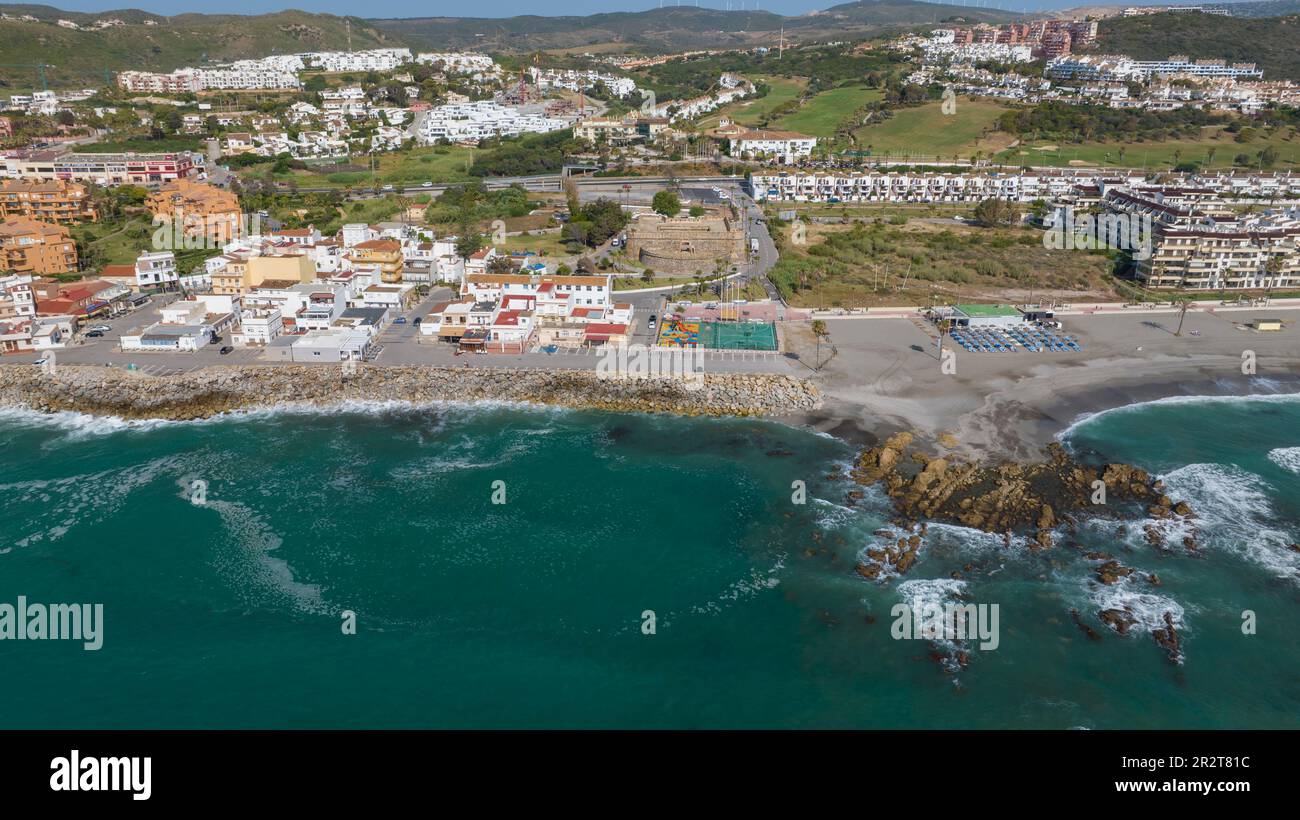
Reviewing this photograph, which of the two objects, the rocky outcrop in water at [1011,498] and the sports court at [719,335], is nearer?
the rocky outcrop in water at [1011,498]

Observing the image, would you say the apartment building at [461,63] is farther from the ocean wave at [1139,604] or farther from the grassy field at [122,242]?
the ocean wave at [1139,604]

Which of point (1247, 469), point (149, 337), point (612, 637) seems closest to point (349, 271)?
point (149, 337)

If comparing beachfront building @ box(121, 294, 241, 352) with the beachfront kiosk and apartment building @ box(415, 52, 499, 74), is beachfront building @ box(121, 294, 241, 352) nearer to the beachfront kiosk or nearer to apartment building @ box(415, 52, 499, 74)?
the beachfront kiosk

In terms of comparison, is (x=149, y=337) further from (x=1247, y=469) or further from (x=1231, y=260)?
(x=1231, y=260)

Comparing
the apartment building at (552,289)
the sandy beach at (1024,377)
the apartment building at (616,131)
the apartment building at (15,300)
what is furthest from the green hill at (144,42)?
the sandy beach at (1024,377)

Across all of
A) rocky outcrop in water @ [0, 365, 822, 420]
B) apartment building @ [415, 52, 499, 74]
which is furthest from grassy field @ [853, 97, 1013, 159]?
apartment building @ [415, 52, 499, 74]

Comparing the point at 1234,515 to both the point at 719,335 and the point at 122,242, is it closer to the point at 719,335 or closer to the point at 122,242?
the point at 719,335

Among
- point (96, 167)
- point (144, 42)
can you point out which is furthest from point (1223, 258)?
point (144, 42)
